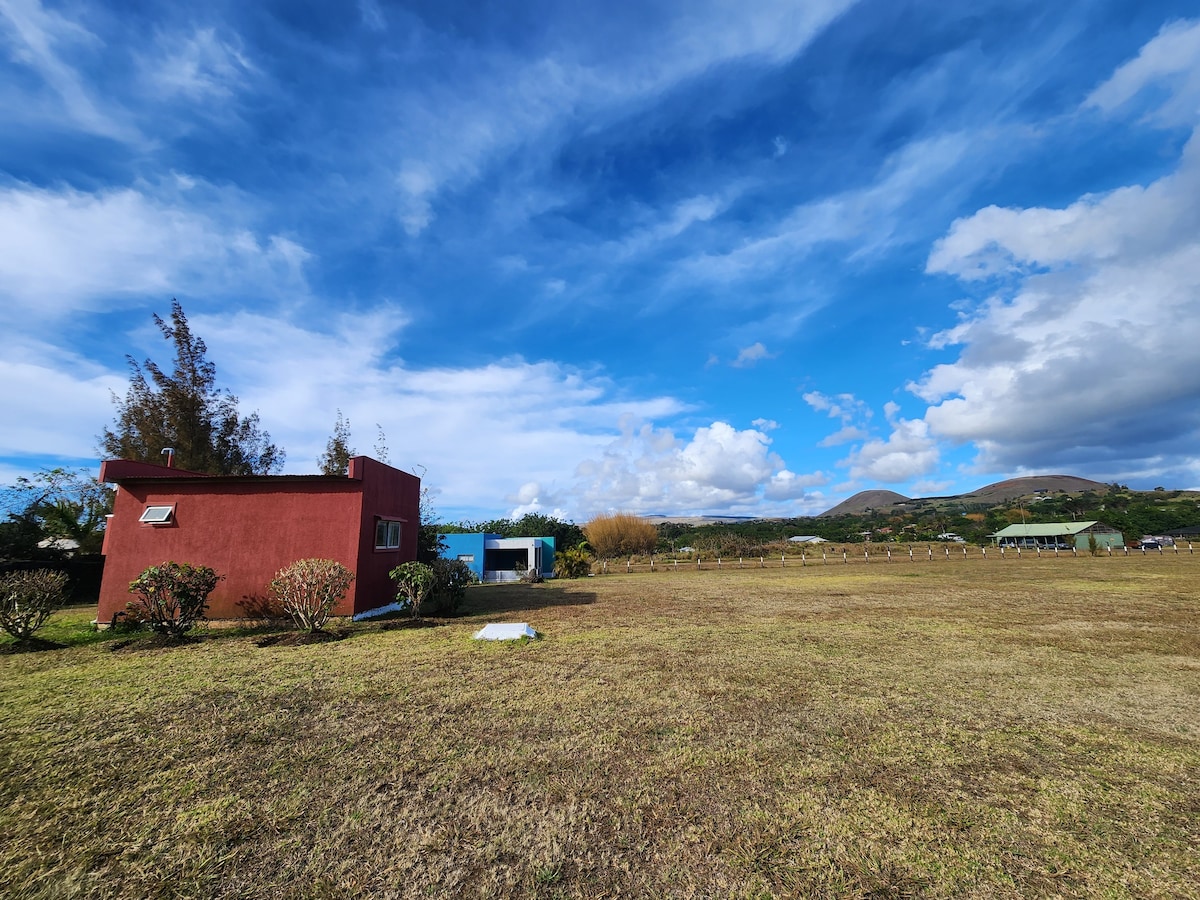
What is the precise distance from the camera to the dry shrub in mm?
49156

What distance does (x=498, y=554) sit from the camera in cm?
3117

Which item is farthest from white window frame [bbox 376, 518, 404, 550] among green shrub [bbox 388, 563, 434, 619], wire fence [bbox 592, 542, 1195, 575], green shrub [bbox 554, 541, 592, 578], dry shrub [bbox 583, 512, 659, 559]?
dry shrub [bbox 583, 512, 659, 559]

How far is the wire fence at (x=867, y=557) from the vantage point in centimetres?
3497

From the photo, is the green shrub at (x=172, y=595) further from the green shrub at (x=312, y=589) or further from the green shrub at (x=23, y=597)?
the green shrub at (x=312, y=589)

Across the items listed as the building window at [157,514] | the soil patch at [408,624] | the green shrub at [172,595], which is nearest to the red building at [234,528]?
the building window at [157,514]

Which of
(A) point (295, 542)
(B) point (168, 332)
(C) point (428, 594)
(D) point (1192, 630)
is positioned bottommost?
(D) point (1192, 630)

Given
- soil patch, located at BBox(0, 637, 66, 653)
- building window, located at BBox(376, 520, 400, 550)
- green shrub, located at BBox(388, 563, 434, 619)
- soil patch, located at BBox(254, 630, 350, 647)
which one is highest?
building window, located at BBox(376, 520, 400, 550)

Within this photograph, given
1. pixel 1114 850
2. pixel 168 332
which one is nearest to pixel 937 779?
pixel 1114 850

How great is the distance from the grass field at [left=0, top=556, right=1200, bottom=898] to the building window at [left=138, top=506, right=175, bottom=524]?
334cm

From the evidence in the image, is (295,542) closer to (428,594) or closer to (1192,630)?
(428,594)

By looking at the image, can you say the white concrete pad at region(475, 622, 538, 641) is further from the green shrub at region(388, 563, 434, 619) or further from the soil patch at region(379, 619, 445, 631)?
the green shrub at region(388, 563, 434, 619)

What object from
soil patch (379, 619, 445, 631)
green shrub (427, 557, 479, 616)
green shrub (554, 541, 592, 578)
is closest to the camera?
soil patch (379, 619, 445, 631)

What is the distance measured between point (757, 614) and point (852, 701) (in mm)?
6773

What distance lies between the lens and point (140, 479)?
11164 millimetres
